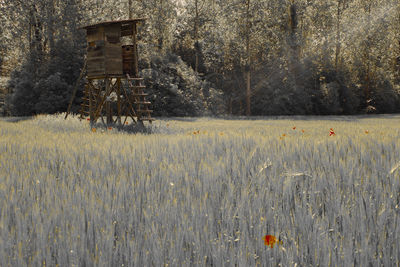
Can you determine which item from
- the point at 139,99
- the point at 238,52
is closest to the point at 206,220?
the point at 139,99

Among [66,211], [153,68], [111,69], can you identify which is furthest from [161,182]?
[153,68]

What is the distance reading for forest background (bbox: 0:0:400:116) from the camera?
1017 inches

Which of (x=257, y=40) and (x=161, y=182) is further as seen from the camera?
(x=257, y=40)

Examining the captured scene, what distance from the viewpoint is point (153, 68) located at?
89.6ft

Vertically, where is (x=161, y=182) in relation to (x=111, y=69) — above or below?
below

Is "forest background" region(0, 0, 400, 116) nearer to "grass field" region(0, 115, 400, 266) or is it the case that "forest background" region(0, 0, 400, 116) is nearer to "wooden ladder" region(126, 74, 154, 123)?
"wooden ladder" region(126, 74, 154, 123)

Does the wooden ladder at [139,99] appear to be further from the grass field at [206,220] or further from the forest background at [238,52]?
the forest background at [238,52]

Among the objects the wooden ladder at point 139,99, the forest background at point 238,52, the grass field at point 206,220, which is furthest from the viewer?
the forest background at point 238,52

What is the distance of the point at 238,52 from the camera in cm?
3222

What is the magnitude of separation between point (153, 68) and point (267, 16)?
12601mm

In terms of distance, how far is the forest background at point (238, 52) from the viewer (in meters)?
25.8

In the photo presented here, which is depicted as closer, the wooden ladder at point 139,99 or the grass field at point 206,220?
the grass field at point 206,220

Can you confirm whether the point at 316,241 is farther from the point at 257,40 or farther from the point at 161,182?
the point at 257,40

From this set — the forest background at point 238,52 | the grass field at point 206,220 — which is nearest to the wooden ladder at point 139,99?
the grass field at point 206,220
